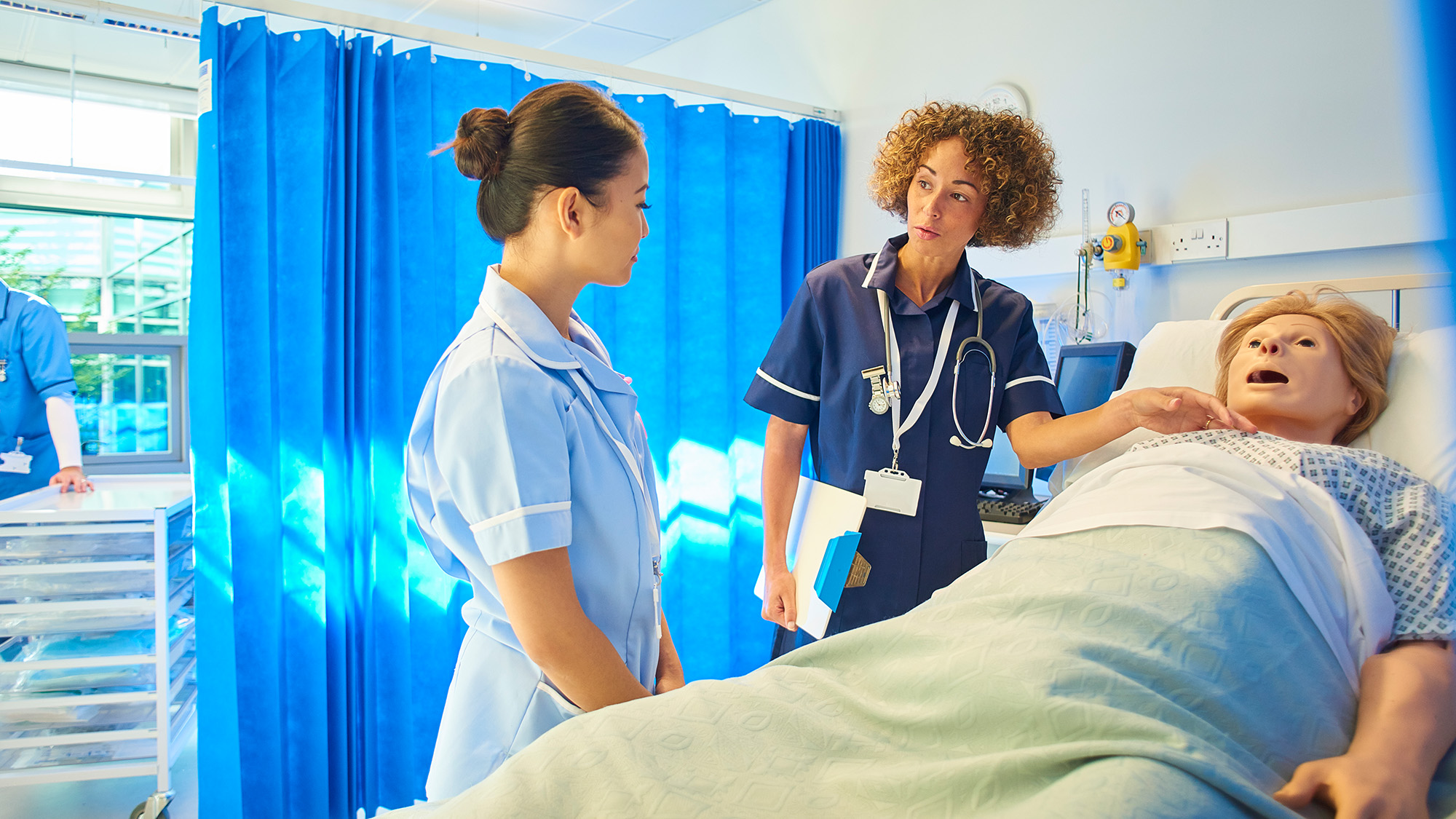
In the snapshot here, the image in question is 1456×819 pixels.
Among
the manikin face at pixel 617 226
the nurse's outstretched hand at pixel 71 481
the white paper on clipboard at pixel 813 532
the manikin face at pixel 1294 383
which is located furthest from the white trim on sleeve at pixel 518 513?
the nurse's outstretched hand at pixel 71 481

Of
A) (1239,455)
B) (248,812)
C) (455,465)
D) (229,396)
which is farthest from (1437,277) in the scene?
(248,812)

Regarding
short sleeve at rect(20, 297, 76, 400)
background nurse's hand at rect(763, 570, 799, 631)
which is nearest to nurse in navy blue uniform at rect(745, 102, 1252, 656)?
background nurse's hand at rect(763, 570, 799, 631)

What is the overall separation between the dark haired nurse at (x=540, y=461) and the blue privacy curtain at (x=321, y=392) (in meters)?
1.26

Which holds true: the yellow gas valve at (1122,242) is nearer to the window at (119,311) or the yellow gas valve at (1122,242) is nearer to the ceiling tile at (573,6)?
the ceiling tile at (573,6)

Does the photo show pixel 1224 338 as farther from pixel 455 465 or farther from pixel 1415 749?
pixel 455 465

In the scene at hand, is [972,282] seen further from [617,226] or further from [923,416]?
[617,226]

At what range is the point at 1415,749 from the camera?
0.84 meters

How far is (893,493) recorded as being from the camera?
1520 mm

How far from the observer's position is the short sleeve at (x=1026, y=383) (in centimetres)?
155

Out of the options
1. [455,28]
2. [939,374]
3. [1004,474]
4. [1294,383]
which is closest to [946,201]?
[939,374]

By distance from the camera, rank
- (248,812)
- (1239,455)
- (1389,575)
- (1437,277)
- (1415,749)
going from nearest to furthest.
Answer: (1437,277) < (1415,749) < (1389,575) < (1239,455) < (248,812)

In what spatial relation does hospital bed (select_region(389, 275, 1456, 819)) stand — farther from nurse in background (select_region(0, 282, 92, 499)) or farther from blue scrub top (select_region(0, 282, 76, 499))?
blue scrub top (select_region(0, 282, 76, 499))

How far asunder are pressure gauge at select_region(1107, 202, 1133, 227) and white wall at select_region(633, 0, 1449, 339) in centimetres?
7

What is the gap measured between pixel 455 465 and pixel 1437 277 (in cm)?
85
